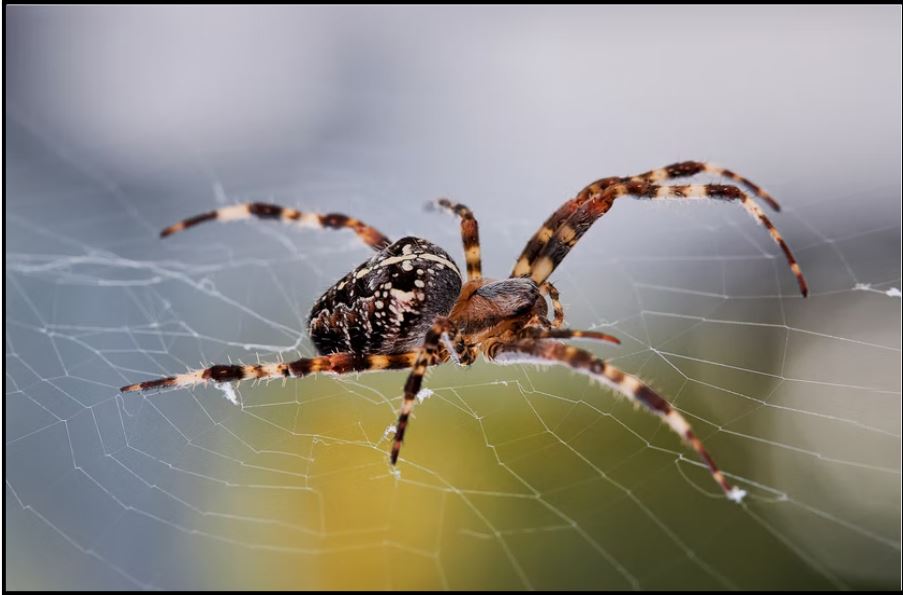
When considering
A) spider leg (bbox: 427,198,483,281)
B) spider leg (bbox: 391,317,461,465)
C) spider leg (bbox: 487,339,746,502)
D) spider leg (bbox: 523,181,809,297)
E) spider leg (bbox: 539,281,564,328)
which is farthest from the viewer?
spider leg (bbox: 427,198,483,281)

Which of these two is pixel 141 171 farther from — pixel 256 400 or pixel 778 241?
pixel 778 241

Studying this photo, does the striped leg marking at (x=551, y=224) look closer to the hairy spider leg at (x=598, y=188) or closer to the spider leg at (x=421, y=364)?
the hairy spider leg at (x=598, y=188)

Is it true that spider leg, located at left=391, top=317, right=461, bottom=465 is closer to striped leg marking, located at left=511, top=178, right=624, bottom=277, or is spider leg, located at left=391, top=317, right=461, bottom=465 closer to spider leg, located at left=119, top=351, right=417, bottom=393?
spider leg, located at left=119, top=351, right=417, bottom=393

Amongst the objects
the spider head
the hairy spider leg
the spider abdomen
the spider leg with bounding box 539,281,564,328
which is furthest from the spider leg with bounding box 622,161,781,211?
the spider abdomen

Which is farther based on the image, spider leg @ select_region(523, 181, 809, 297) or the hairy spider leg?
the hairy spider leg

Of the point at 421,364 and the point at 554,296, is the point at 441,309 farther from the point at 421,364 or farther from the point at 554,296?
the point at 554,296

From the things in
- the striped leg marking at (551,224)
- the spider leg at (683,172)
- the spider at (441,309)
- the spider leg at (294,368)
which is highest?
the spider leg at (683,172)

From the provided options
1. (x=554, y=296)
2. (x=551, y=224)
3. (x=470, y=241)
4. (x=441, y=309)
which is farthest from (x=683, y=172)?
(x=441, y=309)

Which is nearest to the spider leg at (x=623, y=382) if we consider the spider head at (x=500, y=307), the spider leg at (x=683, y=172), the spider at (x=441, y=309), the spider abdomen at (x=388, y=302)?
the spider at (x=441, y=309)
